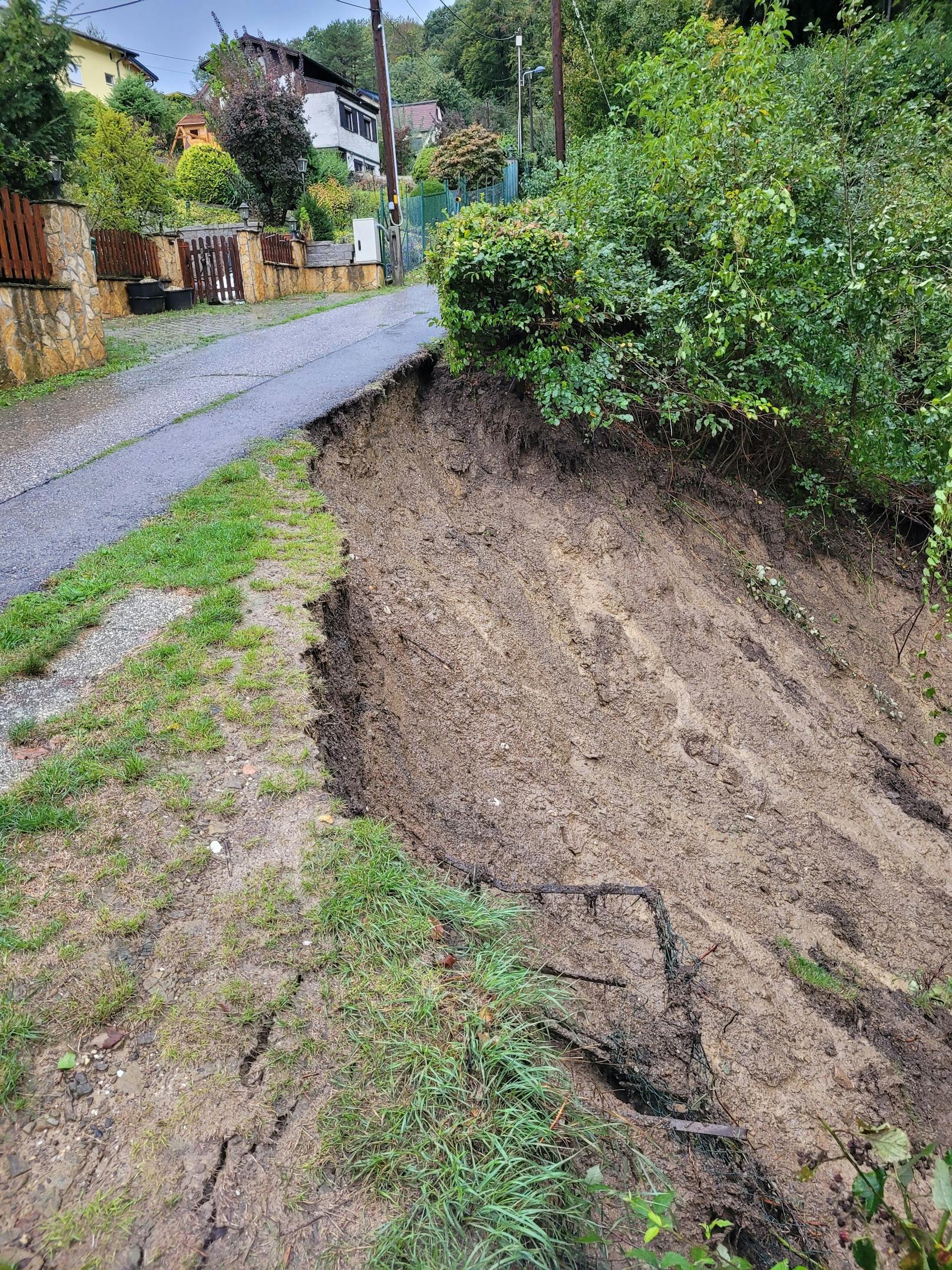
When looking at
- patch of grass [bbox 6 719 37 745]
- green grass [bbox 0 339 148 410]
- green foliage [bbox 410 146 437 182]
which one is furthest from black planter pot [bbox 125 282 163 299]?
green foliage [bbox 410 146 437 182]

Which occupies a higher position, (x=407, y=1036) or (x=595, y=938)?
(x=407, y=1036)

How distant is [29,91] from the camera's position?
10.5 meters

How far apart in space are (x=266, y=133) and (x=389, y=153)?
4.16 meters

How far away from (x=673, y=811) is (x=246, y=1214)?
4062 millimetres

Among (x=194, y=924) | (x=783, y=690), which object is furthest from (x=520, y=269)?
(x=194, y=924)

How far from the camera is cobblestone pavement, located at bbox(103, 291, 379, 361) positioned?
485 inches

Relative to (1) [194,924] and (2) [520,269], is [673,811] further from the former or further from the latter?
(2) [520,269]

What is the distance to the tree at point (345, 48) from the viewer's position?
65.7 metres

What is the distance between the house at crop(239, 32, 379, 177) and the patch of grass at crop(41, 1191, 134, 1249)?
39922 millimetres

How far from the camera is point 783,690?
7086 millimetres

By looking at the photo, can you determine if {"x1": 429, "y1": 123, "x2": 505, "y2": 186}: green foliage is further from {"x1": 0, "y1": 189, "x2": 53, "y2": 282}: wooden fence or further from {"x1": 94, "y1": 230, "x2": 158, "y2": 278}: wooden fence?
{"x1": 0, "y1": 189, "x2": 53, "y2": 282}: wooden fence

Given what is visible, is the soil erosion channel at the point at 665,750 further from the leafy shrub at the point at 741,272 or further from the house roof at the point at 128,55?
the house roof at the point at 128,55

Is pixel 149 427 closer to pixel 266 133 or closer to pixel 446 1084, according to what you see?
pixel 446 1084

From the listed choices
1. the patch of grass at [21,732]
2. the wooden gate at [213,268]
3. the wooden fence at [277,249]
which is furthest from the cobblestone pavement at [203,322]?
the patch of grass at [21,732]
